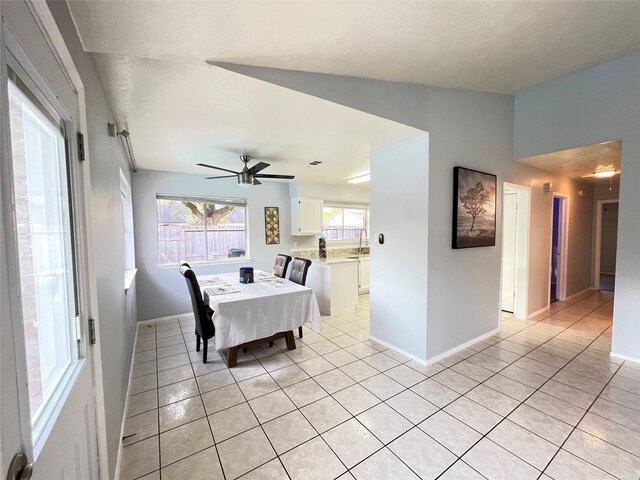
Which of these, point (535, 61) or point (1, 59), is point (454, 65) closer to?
point (535, 61)

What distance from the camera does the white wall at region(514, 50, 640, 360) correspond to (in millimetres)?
2766

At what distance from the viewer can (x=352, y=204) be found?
618cm

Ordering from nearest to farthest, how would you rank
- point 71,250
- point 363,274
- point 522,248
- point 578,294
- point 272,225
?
point 71,250 → point 522,248 → point 272,225 → point 578,294 → point 363,274

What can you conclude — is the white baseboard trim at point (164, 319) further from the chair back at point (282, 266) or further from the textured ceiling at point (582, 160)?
the textured ceiling at point (582, 160)

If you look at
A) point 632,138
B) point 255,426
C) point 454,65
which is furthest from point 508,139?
point 255,426

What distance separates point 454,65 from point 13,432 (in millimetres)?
3070

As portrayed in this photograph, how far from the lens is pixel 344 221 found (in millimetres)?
6242

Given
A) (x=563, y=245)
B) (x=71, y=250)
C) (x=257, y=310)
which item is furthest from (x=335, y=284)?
(x=563, y=245)

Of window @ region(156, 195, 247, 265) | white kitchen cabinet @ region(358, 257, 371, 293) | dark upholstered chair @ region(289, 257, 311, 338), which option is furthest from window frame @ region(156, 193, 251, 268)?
white kitchen cabinet @ region(358, 257, 371, 293)

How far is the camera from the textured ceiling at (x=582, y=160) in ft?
10.3

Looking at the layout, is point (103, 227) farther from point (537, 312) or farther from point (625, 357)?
point (537, 312)

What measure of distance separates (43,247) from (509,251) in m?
5.04

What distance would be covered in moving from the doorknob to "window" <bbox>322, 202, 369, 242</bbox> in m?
5.18

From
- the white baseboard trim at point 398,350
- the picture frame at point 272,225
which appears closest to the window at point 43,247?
the white baseboard trim at point 398,350
